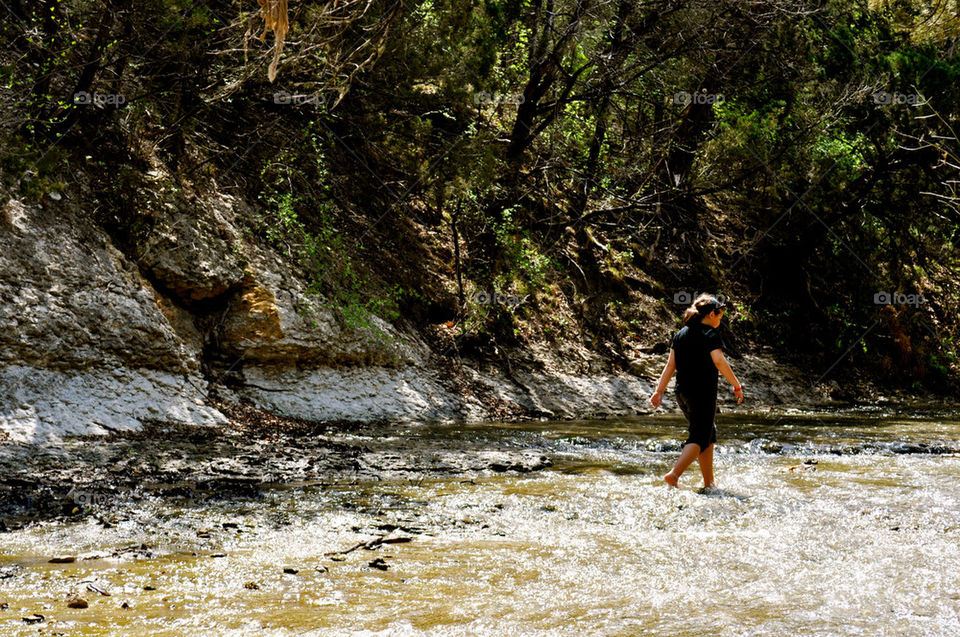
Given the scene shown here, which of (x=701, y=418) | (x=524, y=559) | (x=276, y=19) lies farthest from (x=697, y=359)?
(x=276, y=19)

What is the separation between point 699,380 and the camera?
7.23 metres

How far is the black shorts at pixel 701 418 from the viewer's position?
7.04 meters

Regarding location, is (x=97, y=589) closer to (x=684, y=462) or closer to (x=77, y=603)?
(x=77, y=603)

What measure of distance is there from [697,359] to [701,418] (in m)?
0.53

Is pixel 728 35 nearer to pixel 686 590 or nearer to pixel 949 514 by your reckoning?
pixel 949 514

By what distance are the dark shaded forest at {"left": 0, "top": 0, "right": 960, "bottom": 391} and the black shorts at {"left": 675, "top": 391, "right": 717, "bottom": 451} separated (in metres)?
4.61

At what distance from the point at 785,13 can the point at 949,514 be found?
1157 centimetres

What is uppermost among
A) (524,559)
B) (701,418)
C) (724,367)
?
(724,367)

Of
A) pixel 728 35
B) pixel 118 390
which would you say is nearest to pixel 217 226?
pixel 118 390

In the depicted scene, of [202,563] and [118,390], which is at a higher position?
[118,390]

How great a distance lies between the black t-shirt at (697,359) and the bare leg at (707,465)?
1.69ft

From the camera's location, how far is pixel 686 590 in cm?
430

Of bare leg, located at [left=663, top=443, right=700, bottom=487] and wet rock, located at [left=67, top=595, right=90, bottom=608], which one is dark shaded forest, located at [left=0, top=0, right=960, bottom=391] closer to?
bare leg, located at [left=663, top=443, right=700, bottom=487]

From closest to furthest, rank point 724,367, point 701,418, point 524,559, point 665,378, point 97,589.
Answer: point 97,589, point 524,559, point 724,367, point 701,418, point 665,378
